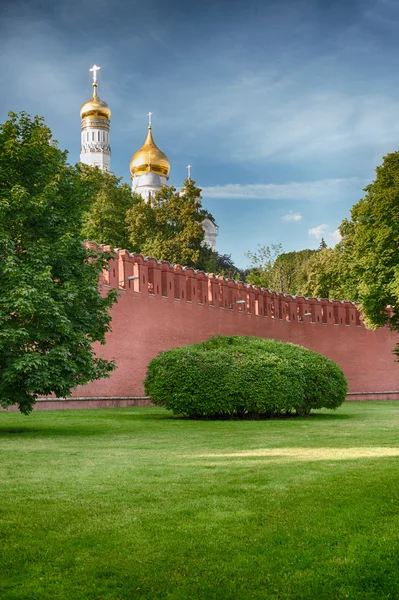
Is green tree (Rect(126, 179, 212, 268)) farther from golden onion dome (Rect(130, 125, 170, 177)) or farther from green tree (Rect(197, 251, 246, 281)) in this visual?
golden onion dome (Rect(130, 125, 170, 177))

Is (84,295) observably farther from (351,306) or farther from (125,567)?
(351,306)

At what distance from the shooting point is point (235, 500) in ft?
18.6

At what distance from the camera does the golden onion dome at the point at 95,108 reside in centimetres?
6475

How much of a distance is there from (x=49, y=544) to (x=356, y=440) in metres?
6.98

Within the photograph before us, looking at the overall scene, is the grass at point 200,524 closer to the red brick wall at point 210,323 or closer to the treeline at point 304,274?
the red brick wall at point 210,323

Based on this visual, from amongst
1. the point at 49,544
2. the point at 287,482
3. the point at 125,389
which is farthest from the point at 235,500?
the point at 125,389

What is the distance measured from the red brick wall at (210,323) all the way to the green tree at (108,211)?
33.6ft

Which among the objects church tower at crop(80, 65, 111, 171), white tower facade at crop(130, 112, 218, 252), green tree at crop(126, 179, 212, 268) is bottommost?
green tree at crop(126, 179, 212, 268)

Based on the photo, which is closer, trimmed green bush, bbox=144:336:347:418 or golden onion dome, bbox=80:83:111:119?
trimmed green bush, bbox=144:336:347:418

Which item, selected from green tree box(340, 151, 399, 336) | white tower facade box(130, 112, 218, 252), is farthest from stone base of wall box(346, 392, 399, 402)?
white tower facade box(130, 112, 218, 252)

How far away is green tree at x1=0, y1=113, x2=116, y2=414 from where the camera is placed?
1166cm

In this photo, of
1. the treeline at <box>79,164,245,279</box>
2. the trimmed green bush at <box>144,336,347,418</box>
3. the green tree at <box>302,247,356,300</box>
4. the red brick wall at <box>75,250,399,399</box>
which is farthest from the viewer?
the treeline at <box>79,164,245,279</box>

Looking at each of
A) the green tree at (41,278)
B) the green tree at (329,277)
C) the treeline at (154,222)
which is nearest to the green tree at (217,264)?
the treeline at (154,222)

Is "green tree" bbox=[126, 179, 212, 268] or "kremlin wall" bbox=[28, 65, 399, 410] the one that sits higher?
"green tree" bbox=[126, 179, 212, 268]
